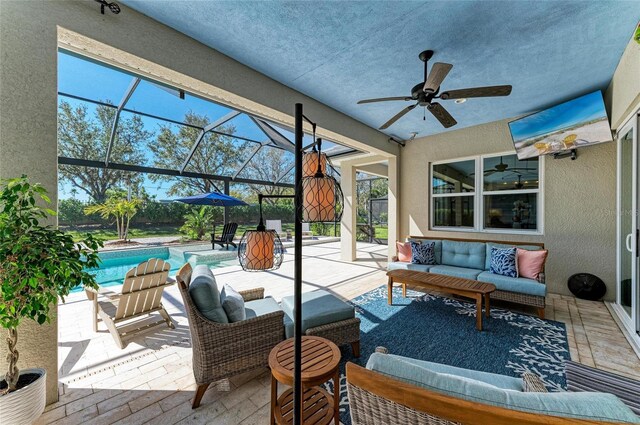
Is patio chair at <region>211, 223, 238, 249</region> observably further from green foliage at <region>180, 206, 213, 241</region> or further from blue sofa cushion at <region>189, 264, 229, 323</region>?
blue sofa cushion at <region>189, 264, 229, 323</region>

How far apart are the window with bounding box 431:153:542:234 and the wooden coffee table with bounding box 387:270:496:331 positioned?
2297 mm

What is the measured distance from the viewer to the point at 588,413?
681 mm

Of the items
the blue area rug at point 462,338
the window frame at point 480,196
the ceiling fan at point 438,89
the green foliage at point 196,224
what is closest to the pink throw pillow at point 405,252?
the blue area rug at point 462,338

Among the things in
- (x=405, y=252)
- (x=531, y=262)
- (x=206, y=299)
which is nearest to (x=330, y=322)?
(x=206, y=299)

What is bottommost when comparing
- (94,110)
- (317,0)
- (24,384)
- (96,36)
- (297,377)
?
(24,384)

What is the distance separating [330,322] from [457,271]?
9.02ft

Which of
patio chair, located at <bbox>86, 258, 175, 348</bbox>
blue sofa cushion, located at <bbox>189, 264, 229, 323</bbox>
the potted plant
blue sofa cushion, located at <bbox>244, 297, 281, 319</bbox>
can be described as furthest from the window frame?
the potted plant

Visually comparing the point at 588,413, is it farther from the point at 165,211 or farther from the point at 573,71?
the point at 165,211

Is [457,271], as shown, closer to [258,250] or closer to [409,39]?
[409,39]

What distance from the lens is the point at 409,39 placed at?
8.76 feet

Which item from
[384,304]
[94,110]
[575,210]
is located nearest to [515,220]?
[575,210]

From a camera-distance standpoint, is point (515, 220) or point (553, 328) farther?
point (515, 220)

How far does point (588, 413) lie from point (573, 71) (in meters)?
4.41

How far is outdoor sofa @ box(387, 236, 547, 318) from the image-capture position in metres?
3.40
